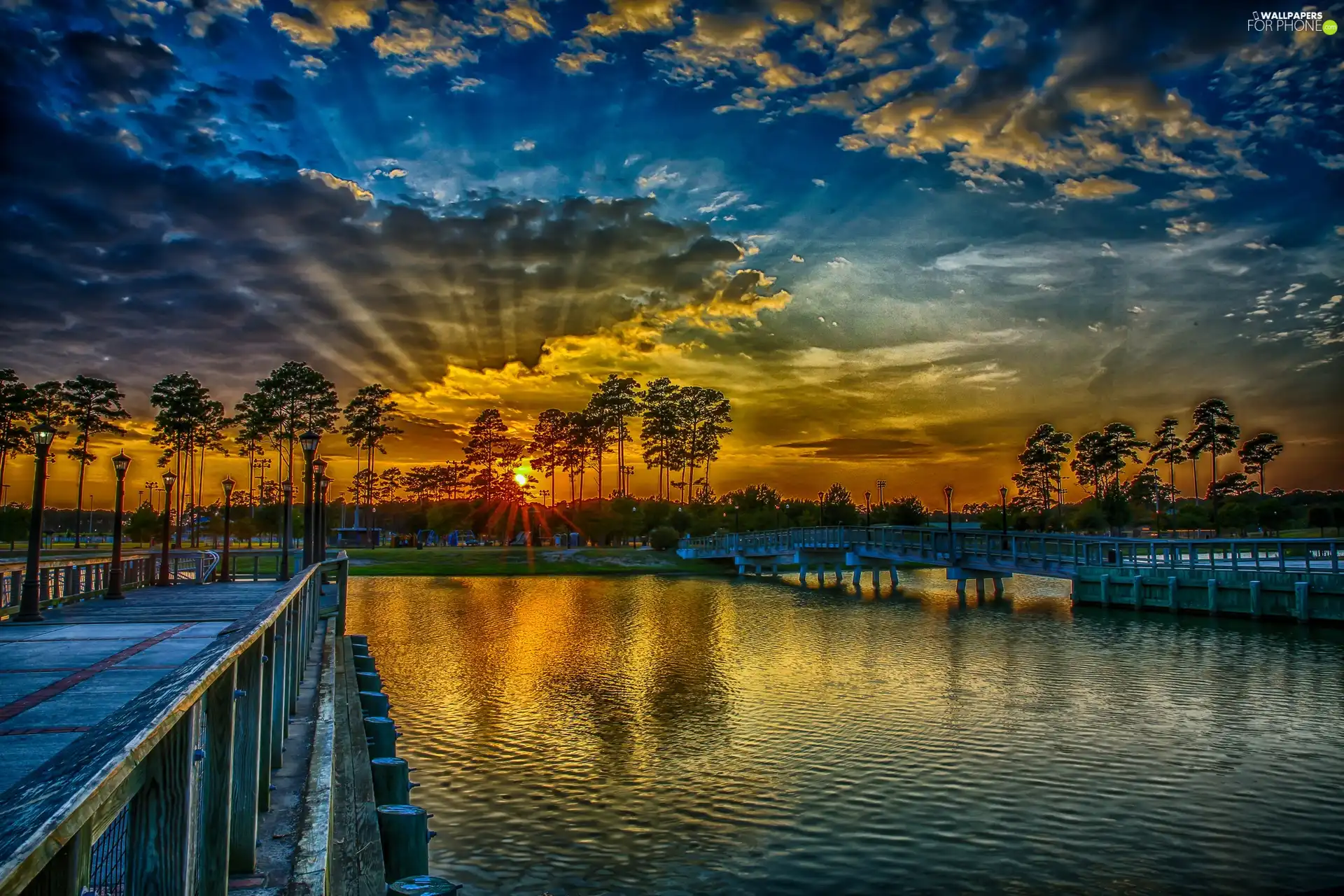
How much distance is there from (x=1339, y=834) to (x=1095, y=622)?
78.3 ft

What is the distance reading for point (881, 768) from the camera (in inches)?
499

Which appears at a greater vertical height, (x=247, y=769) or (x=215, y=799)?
(x=215, y=799)

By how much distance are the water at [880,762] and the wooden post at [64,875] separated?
785cm

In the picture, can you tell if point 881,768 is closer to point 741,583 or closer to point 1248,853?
point 1248,853

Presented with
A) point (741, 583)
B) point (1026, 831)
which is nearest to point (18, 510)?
point (741, 583)

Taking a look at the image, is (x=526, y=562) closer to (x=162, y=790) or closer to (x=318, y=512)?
(x=318, y=512)

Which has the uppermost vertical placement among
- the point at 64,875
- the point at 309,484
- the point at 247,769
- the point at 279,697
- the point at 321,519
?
the point at 309,484

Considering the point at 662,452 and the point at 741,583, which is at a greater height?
the point at 662,452

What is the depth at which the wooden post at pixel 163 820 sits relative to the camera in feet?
7.39

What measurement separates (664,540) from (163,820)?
8154 cm

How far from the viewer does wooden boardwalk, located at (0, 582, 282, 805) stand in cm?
729

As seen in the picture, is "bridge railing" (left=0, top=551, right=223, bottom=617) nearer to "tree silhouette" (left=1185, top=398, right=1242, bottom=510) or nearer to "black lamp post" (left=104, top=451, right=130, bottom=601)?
"black lamp post" (left=104, top=451, right=130, bottom=601)

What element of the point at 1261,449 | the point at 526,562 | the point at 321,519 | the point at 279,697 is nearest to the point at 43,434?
the point at 321,519

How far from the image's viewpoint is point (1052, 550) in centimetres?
4428
